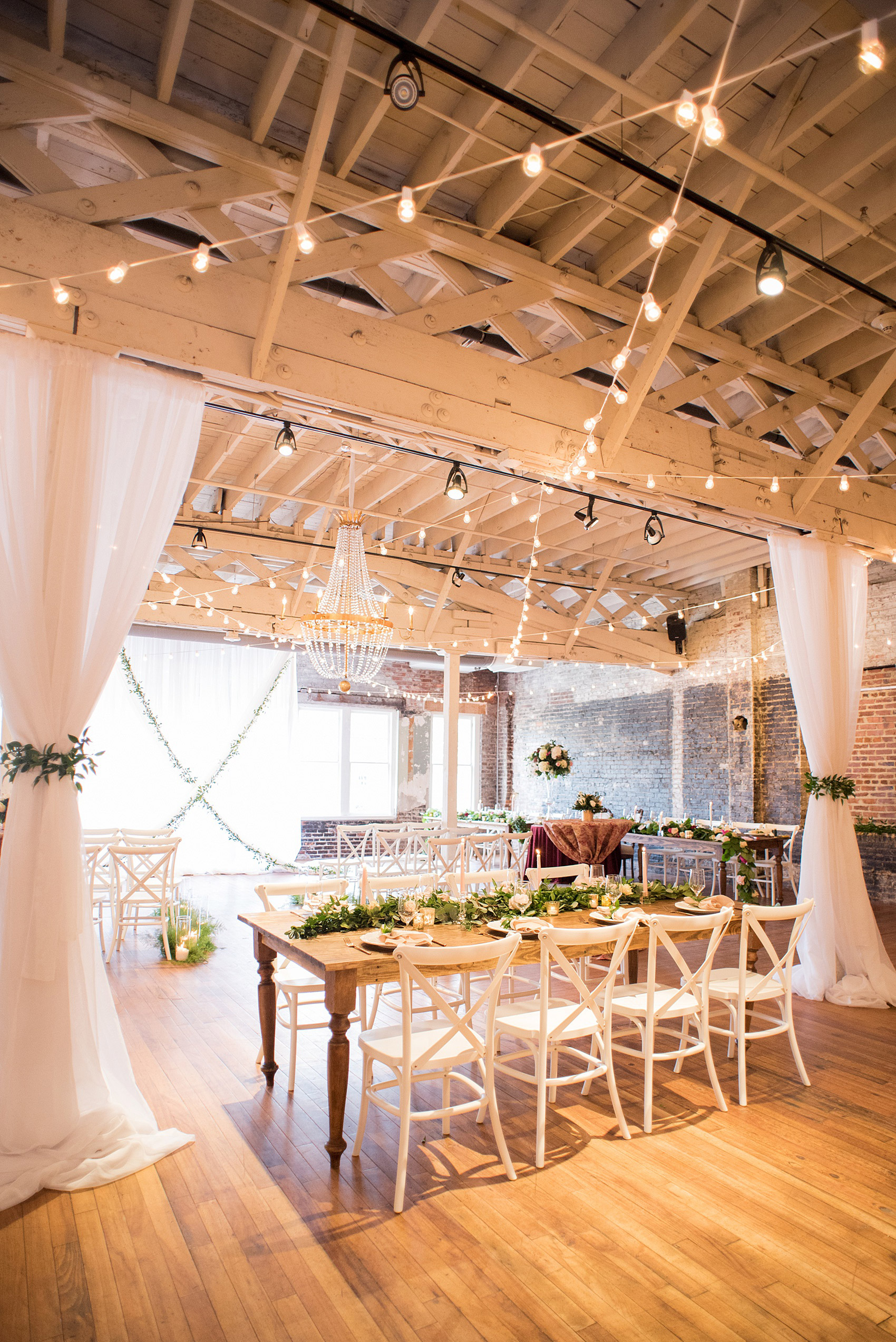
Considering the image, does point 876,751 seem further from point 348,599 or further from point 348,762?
point 348,762

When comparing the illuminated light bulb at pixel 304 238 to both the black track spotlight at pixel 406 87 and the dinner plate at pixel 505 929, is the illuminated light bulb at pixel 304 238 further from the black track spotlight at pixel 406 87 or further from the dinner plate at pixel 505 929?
the dinner plate at pixel 505 929

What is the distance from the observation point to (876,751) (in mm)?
9609

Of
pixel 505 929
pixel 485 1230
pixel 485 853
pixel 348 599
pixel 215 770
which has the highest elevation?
pixel 348 599

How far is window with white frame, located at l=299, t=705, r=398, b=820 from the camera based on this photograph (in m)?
13.1

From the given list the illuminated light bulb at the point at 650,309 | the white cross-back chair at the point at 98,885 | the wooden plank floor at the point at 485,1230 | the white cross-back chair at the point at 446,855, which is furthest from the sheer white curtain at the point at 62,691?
the white cross-back chair at the point at 98,885

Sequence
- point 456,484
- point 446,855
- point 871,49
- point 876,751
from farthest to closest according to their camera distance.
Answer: point 876,751 → point 446,855 → point 456,484 → point 871,49

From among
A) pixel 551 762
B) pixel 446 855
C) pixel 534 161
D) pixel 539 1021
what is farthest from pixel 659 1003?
pixel 551 762

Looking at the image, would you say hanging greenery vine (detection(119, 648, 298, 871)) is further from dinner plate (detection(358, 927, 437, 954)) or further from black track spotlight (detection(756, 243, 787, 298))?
black track spotlight (detection(756, 243, 787, 298))

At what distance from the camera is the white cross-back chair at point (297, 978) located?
4.04 meters

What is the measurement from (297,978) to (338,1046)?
95cm

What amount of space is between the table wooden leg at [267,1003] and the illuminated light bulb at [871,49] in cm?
413

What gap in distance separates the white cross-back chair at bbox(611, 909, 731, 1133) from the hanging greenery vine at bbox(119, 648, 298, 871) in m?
8.41

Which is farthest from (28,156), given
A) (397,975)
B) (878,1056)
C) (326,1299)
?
(878,1056)

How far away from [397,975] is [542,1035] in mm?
686
